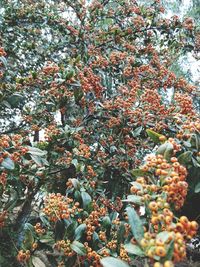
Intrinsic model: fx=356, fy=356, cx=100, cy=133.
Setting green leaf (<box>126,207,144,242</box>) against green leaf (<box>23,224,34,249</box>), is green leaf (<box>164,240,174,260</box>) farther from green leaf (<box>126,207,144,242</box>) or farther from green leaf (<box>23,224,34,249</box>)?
green leaf (<box>23,224,34,249</box>)

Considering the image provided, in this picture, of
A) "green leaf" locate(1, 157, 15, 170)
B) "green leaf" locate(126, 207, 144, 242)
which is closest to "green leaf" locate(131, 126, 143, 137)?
"green leaf" locate(1, 157, 15, 170)

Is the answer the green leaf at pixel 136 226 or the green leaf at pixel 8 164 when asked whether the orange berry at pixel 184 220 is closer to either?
the green leaf at pixel 136 226

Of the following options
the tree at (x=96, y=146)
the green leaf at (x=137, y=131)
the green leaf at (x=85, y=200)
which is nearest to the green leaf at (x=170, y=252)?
the tree at (x=96, y=146)

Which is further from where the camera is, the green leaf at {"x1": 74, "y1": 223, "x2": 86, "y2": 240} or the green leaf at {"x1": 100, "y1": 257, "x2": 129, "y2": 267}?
the green leaf at {"x1": 74, "y1": 223, "x2": 86, "y2": 240}

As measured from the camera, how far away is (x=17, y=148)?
2193mm

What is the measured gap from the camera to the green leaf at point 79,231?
1.92 meters

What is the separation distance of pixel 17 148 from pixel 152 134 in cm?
85

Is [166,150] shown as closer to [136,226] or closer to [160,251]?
[136,226]

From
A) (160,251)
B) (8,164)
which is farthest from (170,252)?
(8,164)

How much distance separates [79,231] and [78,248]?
4.9 inches

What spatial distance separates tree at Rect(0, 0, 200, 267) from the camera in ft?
4.66

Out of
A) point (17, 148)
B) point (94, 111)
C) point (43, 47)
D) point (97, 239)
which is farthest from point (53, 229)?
point (43, 47)

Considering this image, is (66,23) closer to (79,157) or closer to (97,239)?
(79,157)

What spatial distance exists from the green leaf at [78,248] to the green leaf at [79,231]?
2.2 inches
